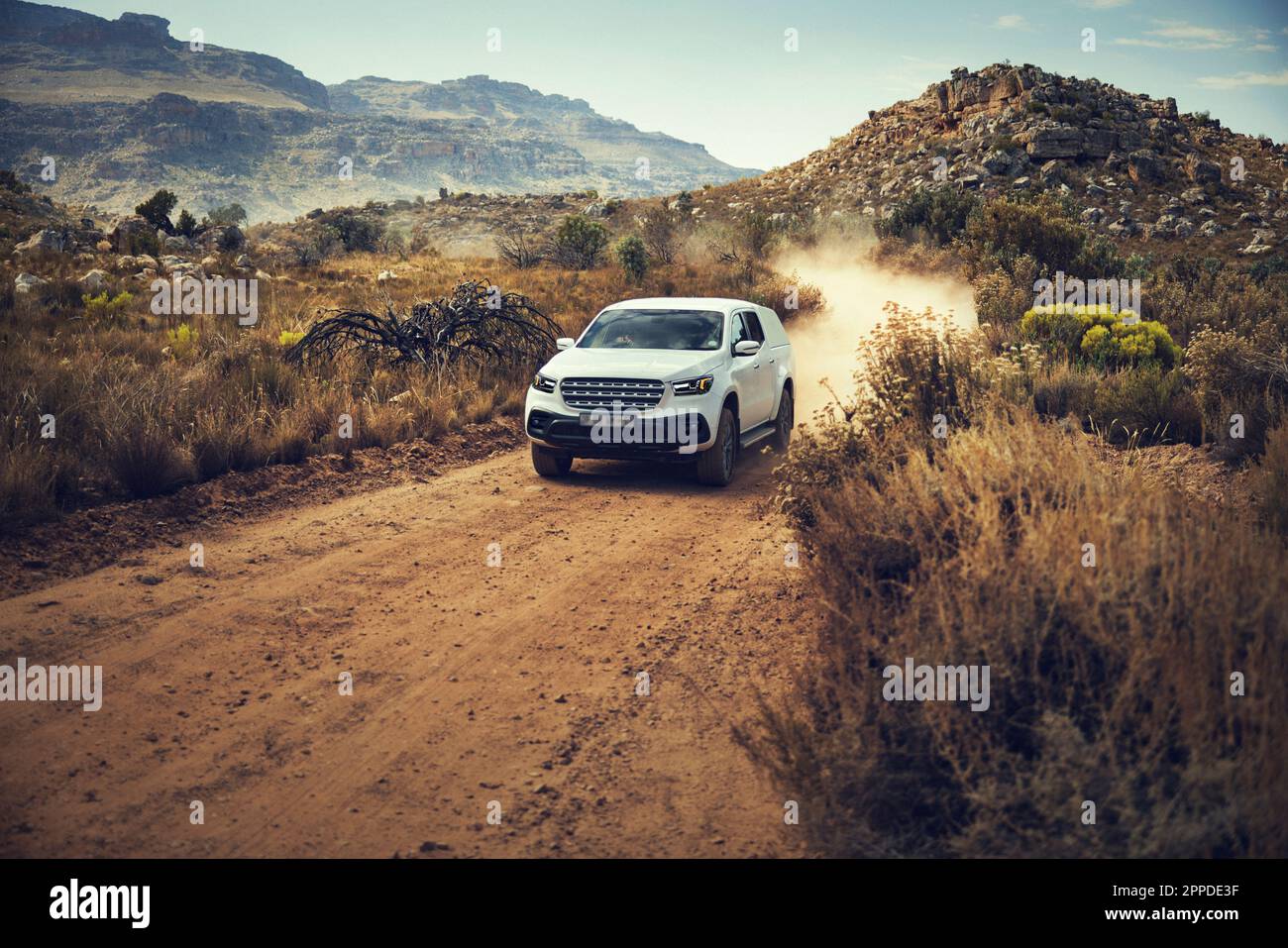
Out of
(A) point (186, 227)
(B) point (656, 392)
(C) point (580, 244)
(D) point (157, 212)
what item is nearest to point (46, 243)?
(A) point (186, 227)

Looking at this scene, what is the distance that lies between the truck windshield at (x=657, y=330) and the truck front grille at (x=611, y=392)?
1.13 meters

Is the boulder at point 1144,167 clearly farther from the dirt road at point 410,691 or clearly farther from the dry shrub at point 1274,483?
the dirt road at point 410,691

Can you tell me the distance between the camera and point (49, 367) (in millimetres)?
11102

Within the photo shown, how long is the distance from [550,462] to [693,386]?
6.00 feet

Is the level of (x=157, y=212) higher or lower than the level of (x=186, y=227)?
higher

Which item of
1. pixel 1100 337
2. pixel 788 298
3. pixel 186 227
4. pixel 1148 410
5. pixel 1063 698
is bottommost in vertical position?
pixel 1063 698

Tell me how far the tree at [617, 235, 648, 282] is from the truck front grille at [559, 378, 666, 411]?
18259 millimetres

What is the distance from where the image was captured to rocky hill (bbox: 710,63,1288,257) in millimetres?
39375

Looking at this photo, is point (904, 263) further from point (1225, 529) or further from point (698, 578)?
point (1225, 529)

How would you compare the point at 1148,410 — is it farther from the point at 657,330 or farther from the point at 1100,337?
the point at 657,330

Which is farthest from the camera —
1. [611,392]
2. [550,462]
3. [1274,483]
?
[550,462]

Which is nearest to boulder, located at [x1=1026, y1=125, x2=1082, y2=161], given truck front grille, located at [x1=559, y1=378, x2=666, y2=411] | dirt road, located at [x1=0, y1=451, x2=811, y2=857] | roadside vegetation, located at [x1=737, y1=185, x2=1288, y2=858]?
truck front grille, located at [x1=559, y1=378, x2=666, y2=411]

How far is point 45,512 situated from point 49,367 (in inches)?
161

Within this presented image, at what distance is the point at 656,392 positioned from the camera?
32.9ft
